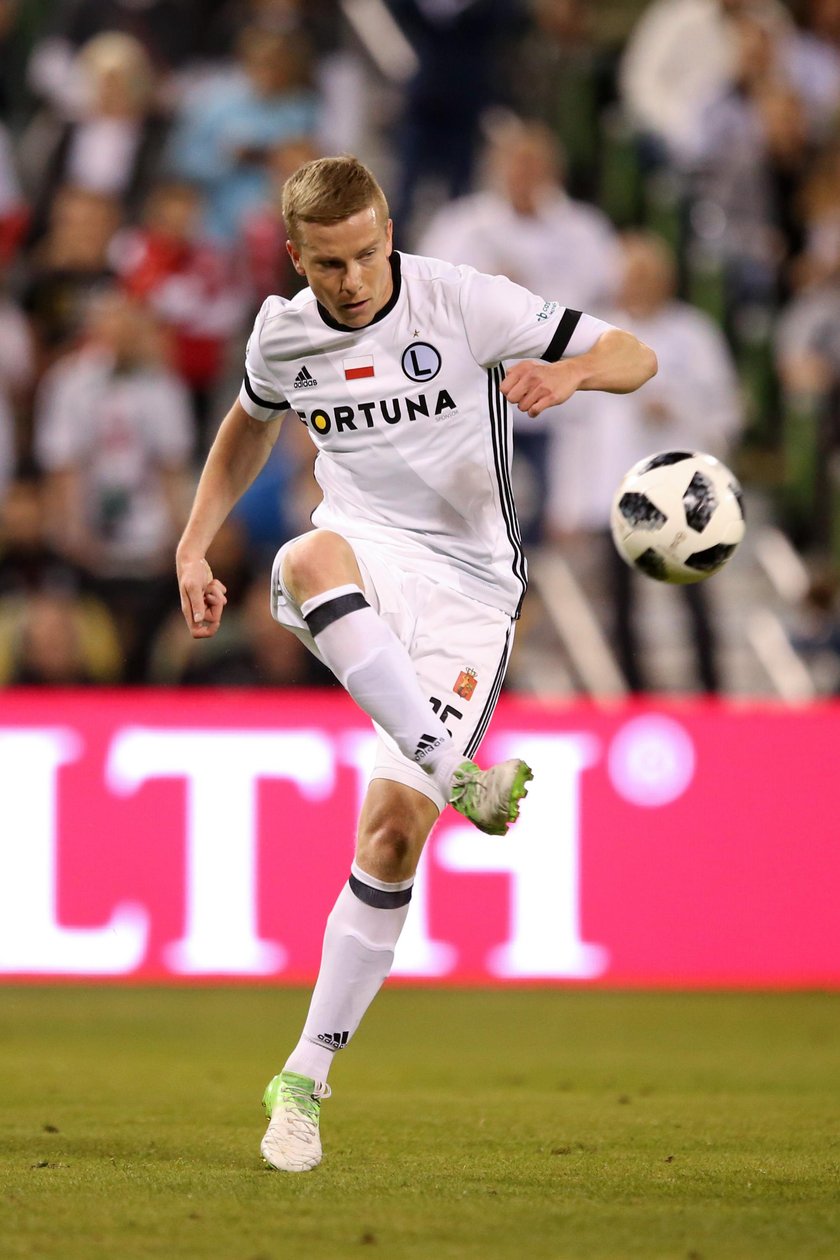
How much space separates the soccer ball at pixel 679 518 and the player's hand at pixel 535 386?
68 centimetres

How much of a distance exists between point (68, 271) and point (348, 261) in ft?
21.8

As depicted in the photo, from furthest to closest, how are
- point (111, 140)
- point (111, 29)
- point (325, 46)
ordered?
point (325, 46) < point (111, 29) < point (111, 140)

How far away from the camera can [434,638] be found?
15.7 ft

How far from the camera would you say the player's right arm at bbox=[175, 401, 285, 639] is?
4852 millimetres

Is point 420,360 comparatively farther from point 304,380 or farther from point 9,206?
point 9,206

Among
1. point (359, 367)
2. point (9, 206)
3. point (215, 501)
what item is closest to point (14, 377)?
point (9, 206)

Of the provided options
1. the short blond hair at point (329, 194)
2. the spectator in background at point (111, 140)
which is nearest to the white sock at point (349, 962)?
the short blond hair at point (329, 194)

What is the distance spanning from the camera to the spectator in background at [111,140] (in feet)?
37.6

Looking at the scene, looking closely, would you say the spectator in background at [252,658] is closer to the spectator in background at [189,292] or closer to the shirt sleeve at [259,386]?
the spectator in background at [189,292]

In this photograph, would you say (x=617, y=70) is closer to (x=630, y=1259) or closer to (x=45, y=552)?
(x=45, y=552)

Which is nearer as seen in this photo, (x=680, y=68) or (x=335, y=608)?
(x=335, y=608)

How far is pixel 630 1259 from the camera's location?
3.59 metres

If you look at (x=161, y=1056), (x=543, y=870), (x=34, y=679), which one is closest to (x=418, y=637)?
(x=161, y=1056)

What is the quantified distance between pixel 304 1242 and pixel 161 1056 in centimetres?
333
